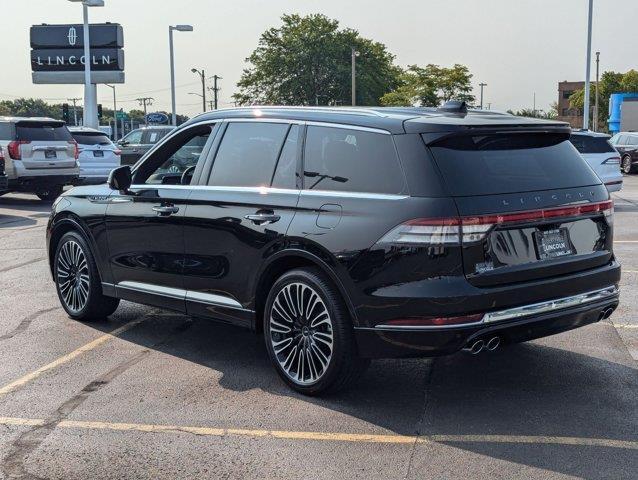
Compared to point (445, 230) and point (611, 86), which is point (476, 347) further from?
point (611, 86)

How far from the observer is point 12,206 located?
18.2m

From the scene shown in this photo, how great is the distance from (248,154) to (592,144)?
1363cm

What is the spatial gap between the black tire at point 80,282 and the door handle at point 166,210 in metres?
1.13

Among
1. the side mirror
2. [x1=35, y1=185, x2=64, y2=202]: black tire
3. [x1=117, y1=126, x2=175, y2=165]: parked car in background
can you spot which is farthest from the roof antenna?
[x1=117, y1=126, x2=175, y2=165]: parked car in background

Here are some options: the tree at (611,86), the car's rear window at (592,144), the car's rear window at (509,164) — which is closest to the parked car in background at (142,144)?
the car's rear window at (592,144)

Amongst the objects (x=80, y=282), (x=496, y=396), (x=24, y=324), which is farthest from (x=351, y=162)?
(x=24, y=324)

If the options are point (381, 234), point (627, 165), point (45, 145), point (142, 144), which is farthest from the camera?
point (627, 165)

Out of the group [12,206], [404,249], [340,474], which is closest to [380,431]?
[340,474]

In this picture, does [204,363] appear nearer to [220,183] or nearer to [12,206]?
[220,183]

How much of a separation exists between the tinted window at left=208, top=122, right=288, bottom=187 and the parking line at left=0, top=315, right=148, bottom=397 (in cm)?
171

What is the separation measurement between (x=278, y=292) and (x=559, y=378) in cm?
194

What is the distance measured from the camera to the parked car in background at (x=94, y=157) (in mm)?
20953

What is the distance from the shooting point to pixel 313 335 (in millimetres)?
4965

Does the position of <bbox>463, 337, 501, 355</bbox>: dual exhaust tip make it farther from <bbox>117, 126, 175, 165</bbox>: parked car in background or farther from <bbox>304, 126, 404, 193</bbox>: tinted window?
<bbox>117, 126, 175, 165</bbox>: parked car in background
